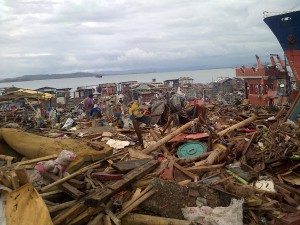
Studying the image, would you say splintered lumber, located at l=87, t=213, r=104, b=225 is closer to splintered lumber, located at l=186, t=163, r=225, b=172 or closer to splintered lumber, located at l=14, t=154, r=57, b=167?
splintered lumber, located at l=14, t=154, r=57, b=167

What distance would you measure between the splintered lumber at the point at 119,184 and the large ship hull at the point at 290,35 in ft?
60.9

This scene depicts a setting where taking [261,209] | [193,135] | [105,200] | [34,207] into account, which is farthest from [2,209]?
[193,135]

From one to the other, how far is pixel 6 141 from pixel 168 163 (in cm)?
→ 424

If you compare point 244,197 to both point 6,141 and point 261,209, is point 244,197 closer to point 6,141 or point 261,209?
point 261,209

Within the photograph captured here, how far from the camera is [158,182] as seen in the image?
5.61m

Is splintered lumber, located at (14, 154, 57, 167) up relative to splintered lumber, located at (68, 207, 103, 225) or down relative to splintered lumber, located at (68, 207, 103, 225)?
up

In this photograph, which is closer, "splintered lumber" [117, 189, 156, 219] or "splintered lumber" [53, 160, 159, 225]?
"splintered lumber" [53, 160, 159, 225]

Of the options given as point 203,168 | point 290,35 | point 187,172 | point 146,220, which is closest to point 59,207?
point 146,220

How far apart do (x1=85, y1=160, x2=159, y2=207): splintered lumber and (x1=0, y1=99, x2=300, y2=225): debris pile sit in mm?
16

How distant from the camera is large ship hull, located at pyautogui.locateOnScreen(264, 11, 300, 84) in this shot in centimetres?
2136

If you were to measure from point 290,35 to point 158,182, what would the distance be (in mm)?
20476

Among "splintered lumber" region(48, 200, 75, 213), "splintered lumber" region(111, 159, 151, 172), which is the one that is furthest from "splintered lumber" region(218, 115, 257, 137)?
Result: "splintered lumber" region(48, 200, 75, 213)

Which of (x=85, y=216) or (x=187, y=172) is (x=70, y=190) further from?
(x=187, y=172)

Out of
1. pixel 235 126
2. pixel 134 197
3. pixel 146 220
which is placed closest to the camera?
pixel 146 220
